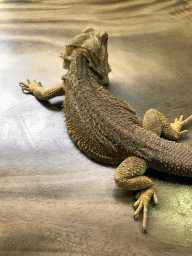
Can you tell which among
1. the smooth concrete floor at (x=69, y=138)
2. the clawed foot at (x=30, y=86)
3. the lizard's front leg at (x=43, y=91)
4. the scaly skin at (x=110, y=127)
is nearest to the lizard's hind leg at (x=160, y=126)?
the scaly skin at (x=110, y=127)

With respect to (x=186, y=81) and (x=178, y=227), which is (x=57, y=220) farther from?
(x=186, y=81)

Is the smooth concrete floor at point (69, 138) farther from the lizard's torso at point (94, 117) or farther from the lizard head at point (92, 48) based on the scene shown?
the lizard head at point (92, 48)

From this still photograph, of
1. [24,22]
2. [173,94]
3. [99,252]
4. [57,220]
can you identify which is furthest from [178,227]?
[24,22]

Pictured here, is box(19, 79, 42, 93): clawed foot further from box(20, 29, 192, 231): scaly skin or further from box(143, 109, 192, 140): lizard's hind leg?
box(143, 109, 192, 140): lizard's hind leg

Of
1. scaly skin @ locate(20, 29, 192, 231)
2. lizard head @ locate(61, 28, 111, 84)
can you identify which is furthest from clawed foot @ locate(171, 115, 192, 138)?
lizard head @ locate(61, 28, 111, 84)

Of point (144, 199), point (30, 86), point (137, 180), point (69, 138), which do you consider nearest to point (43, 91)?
point (30, 86)

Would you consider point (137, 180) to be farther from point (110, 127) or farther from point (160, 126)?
point (160, 126)

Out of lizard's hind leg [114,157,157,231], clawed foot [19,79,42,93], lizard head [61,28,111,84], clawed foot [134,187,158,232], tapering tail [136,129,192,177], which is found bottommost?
clawed foot [134,187,158,232]
